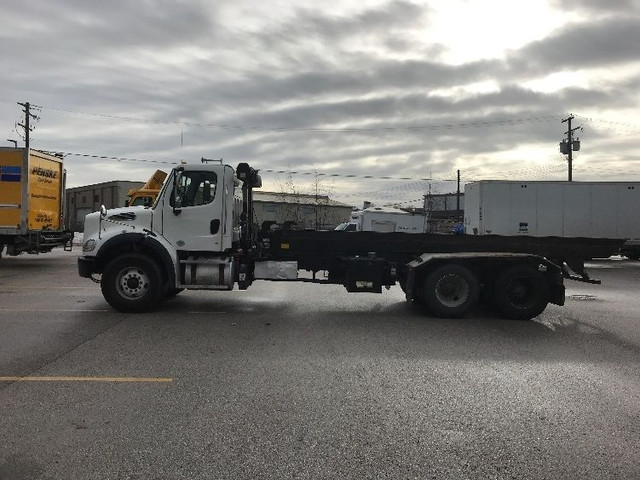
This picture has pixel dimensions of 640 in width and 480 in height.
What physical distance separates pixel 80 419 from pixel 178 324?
404cm

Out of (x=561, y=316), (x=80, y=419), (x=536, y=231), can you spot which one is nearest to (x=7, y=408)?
(x=80, y=419)

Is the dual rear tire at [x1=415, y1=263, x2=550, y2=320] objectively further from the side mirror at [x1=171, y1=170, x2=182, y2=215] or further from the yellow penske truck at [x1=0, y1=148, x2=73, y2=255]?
the yellow penske truck at [x1=0, y1=148, x2=73, y2=255]

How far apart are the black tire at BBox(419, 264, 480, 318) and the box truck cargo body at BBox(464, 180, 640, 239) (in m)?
14.8

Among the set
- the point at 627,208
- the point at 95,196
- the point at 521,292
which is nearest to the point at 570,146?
the point at 627,208

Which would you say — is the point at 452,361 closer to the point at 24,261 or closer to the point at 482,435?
the point at 482,435

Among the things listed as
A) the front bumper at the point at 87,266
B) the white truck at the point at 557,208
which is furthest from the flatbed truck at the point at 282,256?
the white truck at the point at 557,208

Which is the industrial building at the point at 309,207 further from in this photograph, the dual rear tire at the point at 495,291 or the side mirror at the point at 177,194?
the dual rear tire at the point at 495,291

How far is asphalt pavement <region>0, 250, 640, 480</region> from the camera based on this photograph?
11.7 feet

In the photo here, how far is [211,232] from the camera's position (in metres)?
9.42

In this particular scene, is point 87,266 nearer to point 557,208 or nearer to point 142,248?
point 142,248

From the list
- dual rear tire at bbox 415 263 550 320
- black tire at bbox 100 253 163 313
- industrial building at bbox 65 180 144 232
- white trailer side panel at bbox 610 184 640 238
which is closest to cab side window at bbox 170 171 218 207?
black tire at bbox 100 253 163 313

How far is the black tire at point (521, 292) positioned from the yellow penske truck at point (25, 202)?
14846mm

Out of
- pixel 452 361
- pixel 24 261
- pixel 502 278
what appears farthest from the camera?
pixel 24 261

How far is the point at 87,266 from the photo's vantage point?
9.44 m
